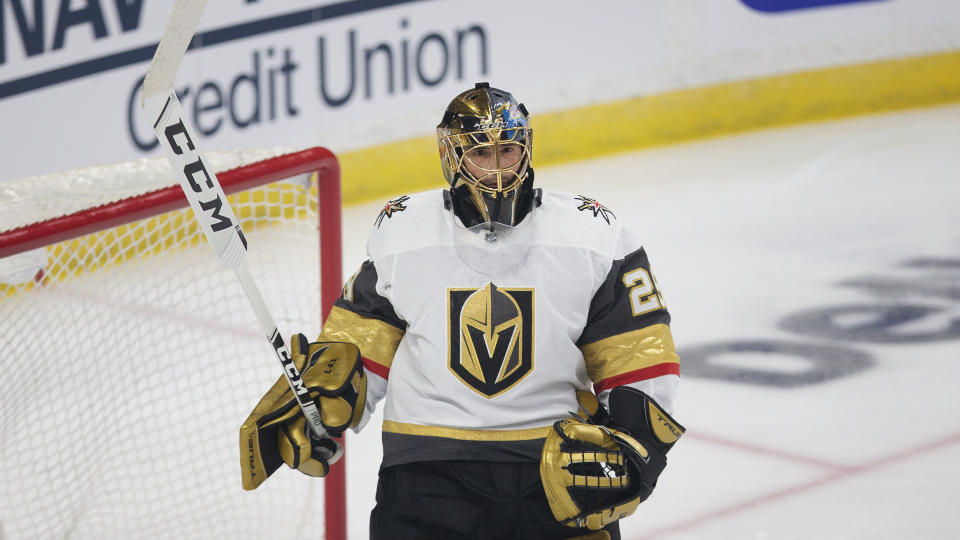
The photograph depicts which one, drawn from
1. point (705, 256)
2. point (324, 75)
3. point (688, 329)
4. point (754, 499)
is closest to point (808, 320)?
point (688, 329)

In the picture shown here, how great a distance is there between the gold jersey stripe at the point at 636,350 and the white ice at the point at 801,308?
114cm

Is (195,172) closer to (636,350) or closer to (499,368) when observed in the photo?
(499,368)

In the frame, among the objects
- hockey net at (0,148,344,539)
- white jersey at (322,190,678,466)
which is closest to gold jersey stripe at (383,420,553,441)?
white jersey at (322,190,678,466)

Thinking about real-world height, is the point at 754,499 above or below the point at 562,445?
below

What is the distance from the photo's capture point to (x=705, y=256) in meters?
4.98

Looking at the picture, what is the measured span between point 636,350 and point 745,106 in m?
5.18

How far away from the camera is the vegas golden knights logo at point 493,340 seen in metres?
1.77

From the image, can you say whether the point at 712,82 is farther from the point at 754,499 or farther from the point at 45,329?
the point at 45,329

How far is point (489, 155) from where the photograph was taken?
181cm

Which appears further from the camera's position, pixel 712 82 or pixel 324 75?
pixel 712 82

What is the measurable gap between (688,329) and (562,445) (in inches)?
101

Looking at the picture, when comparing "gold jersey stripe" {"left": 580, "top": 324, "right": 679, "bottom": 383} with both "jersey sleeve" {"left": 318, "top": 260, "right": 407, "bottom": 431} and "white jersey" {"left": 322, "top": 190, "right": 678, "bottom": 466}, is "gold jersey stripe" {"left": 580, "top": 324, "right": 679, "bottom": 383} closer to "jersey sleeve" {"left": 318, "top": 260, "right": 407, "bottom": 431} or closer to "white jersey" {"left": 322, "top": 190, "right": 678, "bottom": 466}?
"white jersey" {"left": 322, "top": 190, "right": 678, "bottom": 466}

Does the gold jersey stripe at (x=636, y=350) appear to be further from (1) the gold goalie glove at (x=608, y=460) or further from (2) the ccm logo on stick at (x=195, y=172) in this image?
(2) the ccm logo on stick at (x=195, y=172)

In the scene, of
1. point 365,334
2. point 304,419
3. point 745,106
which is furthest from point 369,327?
point 745,106
